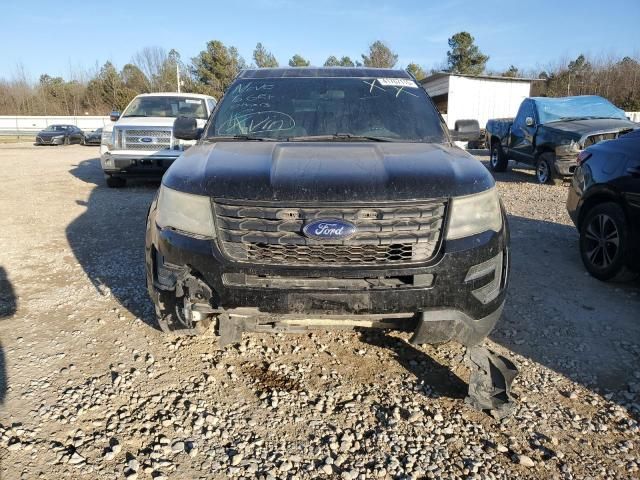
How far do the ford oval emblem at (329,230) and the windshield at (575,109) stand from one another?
9540 millimetres

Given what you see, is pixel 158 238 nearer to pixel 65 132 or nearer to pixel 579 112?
pixel 579 112

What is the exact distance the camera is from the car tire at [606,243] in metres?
4.20

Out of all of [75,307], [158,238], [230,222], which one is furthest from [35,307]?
[230,222]

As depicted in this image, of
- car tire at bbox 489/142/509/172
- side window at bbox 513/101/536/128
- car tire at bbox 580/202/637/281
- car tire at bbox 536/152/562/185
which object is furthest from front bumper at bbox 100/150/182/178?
car tire at bbox 489/142/509/172

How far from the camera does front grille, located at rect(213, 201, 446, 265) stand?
92.7 inches

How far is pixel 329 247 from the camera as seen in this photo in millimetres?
2354

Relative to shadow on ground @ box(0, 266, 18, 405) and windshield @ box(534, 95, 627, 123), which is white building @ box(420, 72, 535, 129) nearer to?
windshield @ box(534, 95, 627, 123)

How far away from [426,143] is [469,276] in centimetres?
119

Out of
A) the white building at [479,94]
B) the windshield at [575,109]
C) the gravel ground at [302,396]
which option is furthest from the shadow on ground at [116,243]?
the white building at [479,94]

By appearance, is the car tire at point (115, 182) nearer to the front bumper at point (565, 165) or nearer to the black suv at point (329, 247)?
the black suv at point (329, 247)

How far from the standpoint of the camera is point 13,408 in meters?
2.54

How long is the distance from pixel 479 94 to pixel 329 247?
3033 cm

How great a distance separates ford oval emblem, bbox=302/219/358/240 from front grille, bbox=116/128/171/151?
7527mm

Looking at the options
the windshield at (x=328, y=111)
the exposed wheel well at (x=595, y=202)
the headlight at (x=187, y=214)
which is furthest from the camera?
the exposed wheel well at (x=595, y=202)
